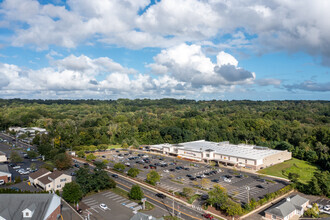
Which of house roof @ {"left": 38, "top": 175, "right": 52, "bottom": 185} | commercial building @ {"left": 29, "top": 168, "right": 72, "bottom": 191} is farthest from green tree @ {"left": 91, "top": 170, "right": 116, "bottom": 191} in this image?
house roof @ {"left": 38, "top": 175, "right": 52, "bottom": 185}

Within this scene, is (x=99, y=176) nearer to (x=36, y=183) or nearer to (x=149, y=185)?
(x=149, y=185)

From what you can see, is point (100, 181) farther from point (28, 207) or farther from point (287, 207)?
point (287, 207)

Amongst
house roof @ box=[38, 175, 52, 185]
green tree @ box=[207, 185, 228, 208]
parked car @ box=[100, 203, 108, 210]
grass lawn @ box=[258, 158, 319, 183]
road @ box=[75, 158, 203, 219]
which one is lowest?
grass lawn @ box=[258, 158, 319, 183]

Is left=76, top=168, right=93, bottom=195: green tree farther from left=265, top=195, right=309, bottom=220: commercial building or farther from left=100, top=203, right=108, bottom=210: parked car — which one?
left=265, top=195, right=309, bottom=220: commercial building

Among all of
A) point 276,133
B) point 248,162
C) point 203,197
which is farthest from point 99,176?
point 276,133

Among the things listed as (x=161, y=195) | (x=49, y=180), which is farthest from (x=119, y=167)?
(x=161, y=195)

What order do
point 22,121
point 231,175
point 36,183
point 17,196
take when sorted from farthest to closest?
1. point 22,121
2. point 231,175
3. point 36,183
4. point 17,196
